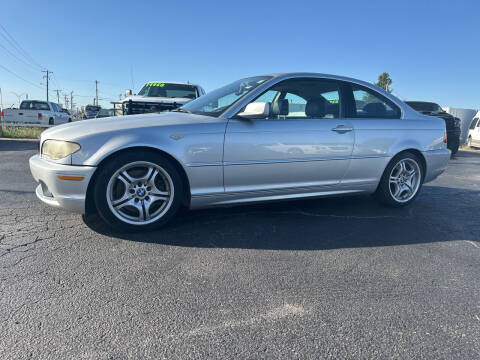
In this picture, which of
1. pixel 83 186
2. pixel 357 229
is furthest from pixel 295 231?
pixel 83 186

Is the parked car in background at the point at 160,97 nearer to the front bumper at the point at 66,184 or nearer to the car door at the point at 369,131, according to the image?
the car door at the point at 369,131

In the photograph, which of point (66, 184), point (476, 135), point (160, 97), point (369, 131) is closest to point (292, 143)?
point (369, 131)

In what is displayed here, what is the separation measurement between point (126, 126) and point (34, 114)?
55.0 feet

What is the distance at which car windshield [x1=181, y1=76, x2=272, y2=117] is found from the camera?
347cm

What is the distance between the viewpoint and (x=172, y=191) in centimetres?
308

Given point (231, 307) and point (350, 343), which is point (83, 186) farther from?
point (350, 343)

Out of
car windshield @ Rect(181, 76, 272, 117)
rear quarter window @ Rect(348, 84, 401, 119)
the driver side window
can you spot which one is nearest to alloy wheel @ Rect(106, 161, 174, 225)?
car windshield @ Rect(181, 76, 272, 117)

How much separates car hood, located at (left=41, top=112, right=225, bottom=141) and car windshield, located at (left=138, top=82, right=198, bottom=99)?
21.9 feet

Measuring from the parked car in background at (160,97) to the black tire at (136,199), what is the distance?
5790 millimetres

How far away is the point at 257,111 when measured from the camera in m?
3.13

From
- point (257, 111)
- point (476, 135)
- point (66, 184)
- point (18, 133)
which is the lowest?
point (66, 184)

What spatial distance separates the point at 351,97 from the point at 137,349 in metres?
3.43

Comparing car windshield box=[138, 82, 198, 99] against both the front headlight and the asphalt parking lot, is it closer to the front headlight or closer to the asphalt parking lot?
the asphalt parking lot

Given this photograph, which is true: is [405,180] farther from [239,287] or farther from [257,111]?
[239,287]
